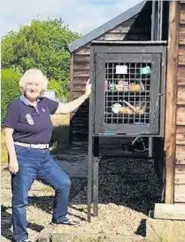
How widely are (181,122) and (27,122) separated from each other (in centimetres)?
160

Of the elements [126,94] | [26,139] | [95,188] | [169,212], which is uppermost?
[126,94]

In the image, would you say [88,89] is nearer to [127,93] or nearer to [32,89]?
[127,93]

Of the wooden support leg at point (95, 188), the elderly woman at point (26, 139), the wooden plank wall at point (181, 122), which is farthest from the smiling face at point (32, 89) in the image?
the wooden plank wall at point (181, 122)

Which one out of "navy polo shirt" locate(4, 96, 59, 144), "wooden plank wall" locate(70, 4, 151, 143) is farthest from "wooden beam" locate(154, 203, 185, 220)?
"wooden plank wall" locate(70, 4, 151, 143)

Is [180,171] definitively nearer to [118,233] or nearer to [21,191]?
[118,233]

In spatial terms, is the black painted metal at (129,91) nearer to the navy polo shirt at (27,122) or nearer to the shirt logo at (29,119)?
the navy polo shirt at (27,122)

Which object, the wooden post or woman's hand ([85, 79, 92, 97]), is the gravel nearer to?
the wooden post

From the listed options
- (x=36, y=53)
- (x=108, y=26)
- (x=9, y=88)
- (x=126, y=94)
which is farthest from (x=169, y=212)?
(x=36, y=53)

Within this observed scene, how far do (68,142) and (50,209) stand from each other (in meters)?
9.32

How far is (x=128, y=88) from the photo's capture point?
6316 mm

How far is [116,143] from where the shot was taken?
49.2 ft

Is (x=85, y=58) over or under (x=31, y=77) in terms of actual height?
over

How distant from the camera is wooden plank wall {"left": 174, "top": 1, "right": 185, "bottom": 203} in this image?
612 centimetres

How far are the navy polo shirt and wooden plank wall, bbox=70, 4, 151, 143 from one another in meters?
9.63
